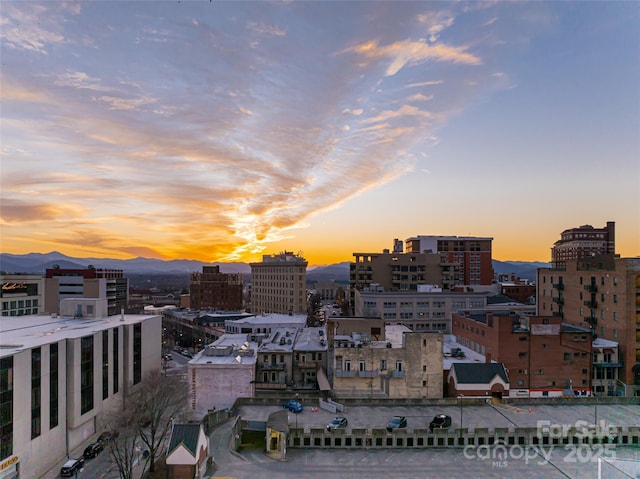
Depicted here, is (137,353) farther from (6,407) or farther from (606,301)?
(606,301)

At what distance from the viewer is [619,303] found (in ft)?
207

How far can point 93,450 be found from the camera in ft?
142

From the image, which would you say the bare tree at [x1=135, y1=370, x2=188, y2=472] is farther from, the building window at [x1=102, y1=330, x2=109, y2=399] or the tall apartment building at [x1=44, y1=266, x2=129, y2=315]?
the tall apartment building at [x1=44, y1=266, x2=129, y2=315]

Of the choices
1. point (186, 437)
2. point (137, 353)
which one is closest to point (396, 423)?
point (186, 437)

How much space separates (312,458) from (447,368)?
25011mm

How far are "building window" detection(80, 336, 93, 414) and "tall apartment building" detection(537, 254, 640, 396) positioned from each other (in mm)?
68600

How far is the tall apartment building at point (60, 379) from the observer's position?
35.8 meters

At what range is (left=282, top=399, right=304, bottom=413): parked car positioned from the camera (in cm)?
4969

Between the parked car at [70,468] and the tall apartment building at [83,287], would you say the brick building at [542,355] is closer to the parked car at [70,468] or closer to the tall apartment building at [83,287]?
the parked car at [70,468]

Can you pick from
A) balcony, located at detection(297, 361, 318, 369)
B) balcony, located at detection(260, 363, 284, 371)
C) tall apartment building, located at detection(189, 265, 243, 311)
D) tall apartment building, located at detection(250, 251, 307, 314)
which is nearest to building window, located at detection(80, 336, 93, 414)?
balcony, located at detection(260, 363, 284, 371)

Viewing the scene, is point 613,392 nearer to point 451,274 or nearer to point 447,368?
point 447,368

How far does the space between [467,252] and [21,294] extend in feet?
441

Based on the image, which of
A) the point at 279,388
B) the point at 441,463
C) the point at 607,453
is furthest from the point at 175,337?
the point at 607,453

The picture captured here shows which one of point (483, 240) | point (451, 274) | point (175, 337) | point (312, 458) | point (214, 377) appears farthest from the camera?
point (483, 240)
